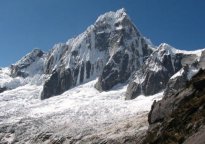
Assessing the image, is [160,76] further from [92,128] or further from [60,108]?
[92,128]

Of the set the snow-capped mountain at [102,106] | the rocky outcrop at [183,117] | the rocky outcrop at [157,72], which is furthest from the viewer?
the rocky outcrop at [157,72]

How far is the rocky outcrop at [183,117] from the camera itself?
3412 cm

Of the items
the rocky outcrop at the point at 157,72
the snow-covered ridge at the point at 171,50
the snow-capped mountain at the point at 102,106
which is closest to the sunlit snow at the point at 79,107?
the snow-capped mountain at the point at 102,106

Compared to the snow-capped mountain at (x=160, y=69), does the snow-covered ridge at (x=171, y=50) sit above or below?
above

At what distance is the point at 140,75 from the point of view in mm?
187250

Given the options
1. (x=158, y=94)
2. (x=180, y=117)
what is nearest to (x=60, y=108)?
(x=158, y=94)

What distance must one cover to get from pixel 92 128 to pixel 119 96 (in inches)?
1984

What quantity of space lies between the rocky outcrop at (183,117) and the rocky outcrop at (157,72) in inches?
4760

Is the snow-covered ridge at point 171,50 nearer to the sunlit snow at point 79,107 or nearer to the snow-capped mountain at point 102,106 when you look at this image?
the snow-capped mountain at point 102,106

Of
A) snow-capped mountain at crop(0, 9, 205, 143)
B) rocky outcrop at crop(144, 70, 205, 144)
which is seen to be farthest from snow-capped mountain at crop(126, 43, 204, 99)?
rocky outcrop at crop(144, 70, 205, 144)

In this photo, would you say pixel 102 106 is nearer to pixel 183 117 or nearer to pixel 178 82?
pixel 178 82

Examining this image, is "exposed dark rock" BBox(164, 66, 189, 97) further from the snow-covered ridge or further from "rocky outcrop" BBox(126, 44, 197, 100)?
the snow-covered ridge

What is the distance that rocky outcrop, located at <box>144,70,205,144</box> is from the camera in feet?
112

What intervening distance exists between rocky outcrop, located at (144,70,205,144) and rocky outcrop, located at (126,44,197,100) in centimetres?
12092
